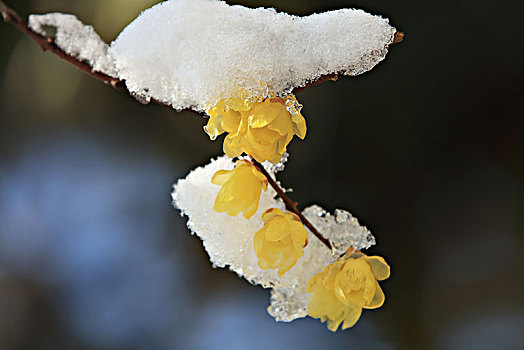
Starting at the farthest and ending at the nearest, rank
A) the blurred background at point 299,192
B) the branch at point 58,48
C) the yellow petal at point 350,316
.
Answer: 1. the blurred background at point 299,192
2. the yellow petal at point 350,316
3. the branch at point 58,48

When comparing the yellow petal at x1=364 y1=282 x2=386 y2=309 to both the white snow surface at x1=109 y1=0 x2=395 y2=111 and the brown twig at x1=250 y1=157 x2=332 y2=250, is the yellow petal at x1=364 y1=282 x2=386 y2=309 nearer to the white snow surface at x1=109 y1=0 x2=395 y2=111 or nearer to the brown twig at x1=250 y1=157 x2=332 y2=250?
the brown twig at x1=250 y1=157 x2=332 y2=250

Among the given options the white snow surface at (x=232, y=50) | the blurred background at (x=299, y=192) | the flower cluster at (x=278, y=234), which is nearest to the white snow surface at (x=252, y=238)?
the flower cluster at (x=278, y=234)

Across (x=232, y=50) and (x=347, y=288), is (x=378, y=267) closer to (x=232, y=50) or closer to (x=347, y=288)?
(x=347, y=288)

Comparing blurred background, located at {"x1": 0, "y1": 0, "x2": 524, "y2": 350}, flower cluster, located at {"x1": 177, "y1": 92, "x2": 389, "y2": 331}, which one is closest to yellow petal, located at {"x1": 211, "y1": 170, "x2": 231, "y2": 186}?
flower cluster, located at {"x1": 177, "y1": 92, "x2": 389, "y2": 331}

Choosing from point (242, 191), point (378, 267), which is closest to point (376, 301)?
point (378, 267)

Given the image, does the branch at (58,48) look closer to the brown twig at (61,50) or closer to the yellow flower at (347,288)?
the brown twig at (61,50)

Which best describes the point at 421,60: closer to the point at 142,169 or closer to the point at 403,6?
the point at 403,6

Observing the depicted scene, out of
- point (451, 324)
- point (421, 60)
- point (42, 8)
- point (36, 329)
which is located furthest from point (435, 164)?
point (36, 329)
